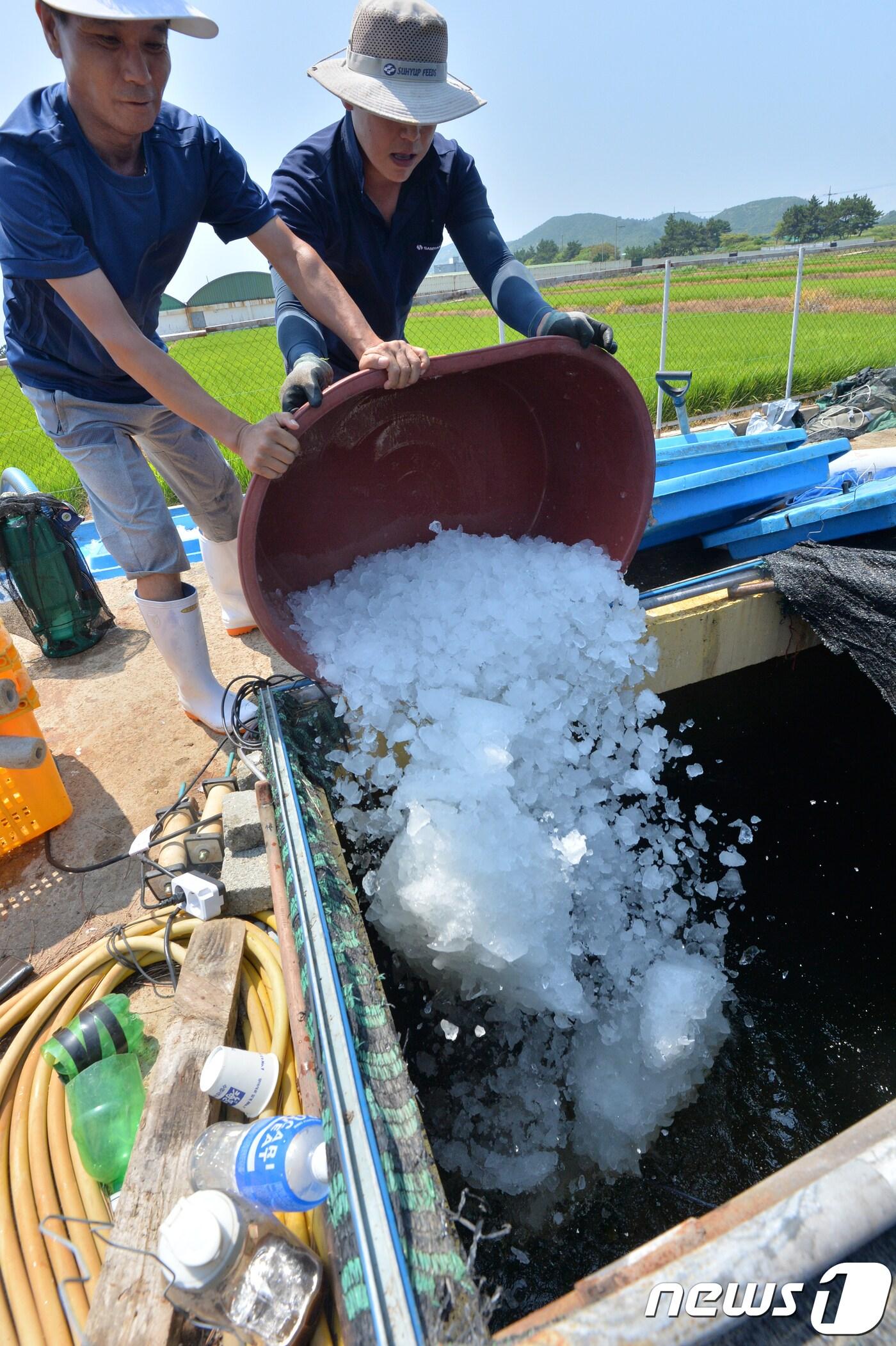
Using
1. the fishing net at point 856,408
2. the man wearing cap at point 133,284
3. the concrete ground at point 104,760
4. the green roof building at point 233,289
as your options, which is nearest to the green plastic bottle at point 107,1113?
the concrete ground at point 104,760

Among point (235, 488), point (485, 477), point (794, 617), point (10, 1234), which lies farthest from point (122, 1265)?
point (794, 617)

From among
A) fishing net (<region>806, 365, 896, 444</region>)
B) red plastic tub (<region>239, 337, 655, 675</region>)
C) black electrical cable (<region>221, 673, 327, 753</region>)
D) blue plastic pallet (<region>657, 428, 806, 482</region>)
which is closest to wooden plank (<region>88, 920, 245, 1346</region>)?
black electrical cable (<region>221, 673, 327, 753</region>)

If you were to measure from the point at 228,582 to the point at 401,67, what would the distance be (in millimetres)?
1668

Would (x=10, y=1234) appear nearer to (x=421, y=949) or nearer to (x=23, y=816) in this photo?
(x=421, y=949)

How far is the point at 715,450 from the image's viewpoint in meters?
3.30

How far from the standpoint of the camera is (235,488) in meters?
2.53

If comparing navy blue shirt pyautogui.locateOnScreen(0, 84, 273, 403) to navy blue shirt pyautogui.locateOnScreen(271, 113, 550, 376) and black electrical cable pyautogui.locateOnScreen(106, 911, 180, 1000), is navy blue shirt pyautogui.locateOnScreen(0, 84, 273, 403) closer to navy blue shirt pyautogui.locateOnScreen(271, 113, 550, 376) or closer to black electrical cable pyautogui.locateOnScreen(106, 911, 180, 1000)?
navy blue shirt pyautogui.locateOnScreen(271, 113, 550, 376)

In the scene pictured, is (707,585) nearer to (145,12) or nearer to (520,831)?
(520,831)

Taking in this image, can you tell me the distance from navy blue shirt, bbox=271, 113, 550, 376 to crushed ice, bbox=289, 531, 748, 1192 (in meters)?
0.64

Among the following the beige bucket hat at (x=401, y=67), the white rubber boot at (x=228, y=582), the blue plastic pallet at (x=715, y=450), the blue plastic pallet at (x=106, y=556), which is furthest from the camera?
the blue plastic pallet at (x=106, y=556)

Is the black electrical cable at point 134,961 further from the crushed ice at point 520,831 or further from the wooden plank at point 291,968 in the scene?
the crushed ice at point 520,831

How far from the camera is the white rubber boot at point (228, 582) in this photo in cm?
267

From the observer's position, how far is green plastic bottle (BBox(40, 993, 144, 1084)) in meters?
1.50

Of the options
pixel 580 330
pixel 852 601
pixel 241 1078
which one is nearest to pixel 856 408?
pixel 852 601
